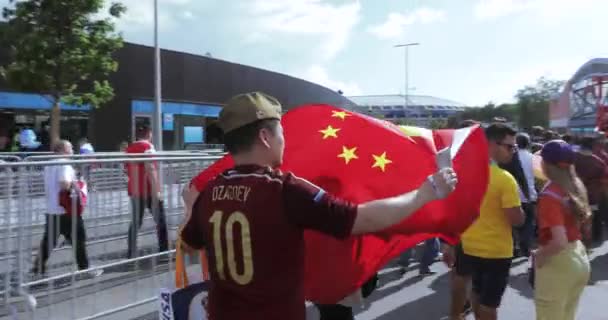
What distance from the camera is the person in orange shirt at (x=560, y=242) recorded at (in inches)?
145

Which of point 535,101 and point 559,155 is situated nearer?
point 559,155

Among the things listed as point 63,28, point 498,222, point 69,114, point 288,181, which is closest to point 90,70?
point 63,28

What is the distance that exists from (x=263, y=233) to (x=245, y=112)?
44 cm

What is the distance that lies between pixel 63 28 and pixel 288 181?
17.4 metres

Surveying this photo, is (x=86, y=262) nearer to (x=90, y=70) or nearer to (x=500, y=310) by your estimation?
(x=500, y=310)

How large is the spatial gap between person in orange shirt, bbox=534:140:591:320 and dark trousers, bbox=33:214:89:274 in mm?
3607

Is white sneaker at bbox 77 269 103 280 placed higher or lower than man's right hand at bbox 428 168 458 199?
lower

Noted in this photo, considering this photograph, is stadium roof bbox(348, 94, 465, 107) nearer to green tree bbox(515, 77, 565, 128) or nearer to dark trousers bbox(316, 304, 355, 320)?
green tree bbox(515, 77, 565, 128)

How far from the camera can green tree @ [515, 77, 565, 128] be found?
60094 mm

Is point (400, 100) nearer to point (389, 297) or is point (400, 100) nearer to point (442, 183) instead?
point (389, 297)

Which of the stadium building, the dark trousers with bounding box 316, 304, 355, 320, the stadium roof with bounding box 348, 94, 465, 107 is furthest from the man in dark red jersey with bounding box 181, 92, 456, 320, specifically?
the stadium roof with bounding box 348, 94, 465, 107

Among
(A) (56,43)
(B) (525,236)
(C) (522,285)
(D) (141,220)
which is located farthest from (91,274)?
(A) (56,43)

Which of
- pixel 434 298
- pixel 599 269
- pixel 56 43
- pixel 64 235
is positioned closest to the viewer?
pixel 64 235

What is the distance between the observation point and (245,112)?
7.18 feet
